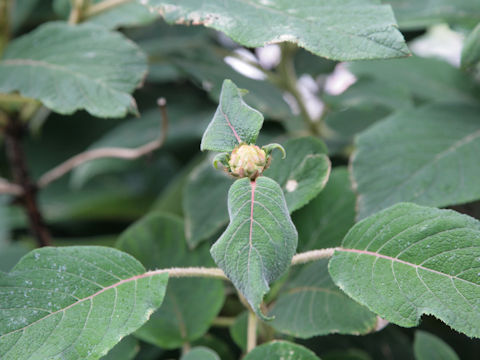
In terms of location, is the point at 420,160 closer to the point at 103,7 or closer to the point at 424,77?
the point at 424,77

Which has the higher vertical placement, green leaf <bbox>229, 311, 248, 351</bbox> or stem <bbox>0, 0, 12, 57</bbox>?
stem <bbox>0, 0, 12, 57</bbox>

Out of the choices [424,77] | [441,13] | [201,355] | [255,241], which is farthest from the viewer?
[424,77]

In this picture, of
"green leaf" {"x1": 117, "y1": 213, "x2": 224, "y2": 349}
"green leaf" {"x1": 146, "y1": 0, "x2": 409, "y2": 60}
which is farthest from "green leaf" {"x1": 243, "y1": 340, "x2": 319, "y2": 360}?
"green leaf" {"x1": 146, "y1": 0, "x2": 409, "y2": 60}

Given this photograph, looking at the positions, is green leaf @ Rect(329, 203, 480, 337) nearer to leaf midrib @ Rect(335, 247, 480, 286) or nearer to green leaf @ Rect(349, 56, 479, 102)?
leaf midrib @ Rect(335, 247, 480, 286)

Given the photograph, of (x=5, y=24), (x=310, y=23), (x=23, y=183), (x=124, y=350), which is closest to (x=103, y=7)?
(x=5, y=24)

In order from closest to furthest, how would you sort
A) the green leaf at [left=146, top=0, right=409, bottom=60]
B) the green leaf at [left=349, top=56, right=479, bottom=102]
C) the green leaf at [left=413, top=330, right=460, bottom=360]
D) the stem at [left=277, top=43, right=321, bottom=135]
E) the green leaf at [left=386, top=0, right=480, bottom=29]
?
the green leaf at [left=146, top=0, right=409, bottom=60] < the green leaf at [left=413, top=330, right=460, bottom=360] < the green leaf at [left=386, top=0, right=480, bottom=29] < the green leaf at [left=349, top=56, right=479, bottom=102] < the stem at [left=277, top=43, right=321, bottom=135]

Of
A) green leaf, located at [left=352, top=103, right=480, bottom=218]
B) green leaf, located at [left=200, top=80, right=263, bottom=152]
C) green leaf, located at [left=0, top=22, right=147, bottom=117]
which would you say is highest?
green leaf, located at [left=200, top=80, right=263, bottom=152]

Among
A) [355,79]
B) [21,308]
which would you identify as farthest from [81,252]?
[355,79]

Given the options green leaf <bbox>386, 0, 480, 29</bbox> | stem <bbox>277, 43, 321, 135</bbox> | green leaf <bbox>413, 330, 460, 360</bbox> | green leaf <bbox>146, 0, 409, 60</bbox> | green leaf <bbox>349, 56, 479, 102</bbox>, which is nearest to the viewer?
green leaf <bbox>146, 0, 409, 60</bbox>
